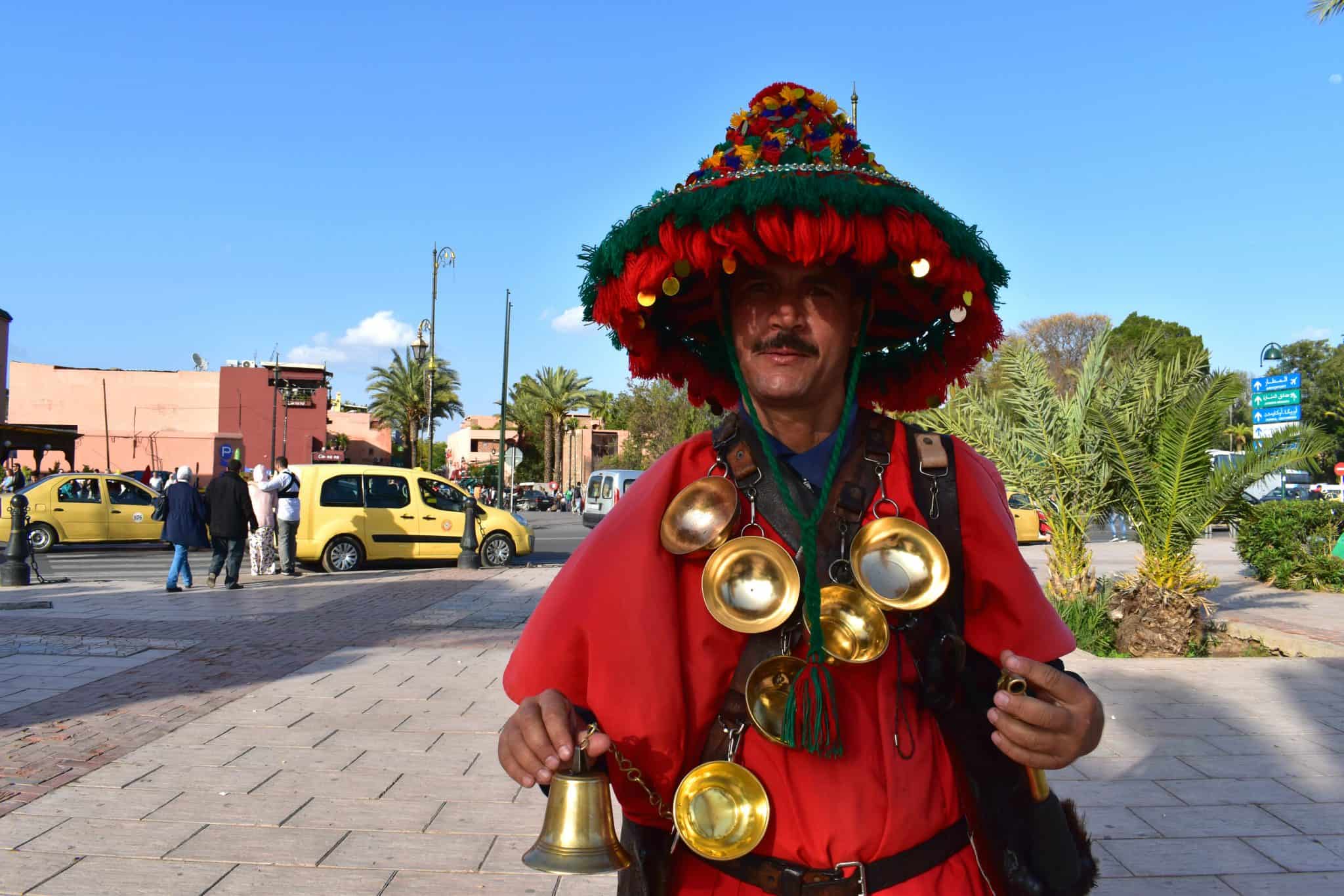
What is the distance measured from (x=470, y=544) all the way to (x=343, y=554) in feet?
6.96

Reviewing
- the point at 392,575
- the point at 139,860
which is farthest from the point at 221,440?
the point at 139,860

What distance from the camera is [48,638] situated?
901cm

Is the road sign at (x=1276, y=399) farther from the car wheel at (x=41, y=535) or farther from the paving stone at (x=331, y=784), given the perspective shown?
the car wheel at (x=41, y=535)

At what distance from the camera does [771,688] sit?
5.23ft

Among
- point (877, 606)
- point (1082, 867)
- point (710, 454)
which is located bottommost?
point (1082, 867)

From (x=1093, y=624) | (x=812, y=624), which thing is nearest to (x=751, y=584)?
(x=812, y=624)

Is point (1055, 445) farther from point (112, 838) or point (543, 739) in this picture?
point (543, 739)

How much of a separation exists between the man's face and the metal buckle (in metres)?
0.80

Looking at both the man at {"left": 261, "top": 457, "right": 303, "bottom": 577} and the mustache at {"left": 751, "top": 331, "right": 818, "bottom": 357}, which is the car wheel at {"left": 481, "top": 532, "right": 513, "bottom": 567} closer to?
the man at {"left": 261, "top": 457, "right": 303, "bottom": 577}

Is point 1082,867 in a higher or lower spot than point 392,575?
higher

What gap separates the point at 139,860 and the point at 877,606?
3.56 metres

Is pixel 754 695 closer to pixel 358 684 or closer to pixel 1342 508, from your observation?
pixel 358 684

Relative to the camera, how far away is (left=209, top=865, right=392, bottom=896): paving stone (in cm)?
363

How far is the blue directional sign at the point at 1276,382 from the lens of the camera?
16500 mm
